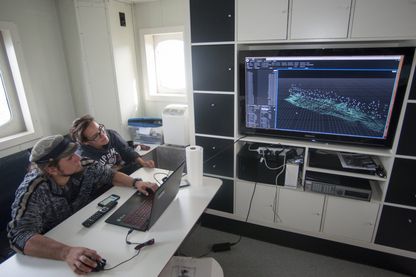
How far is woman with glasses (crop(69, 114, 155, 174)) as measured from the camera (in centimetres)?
221

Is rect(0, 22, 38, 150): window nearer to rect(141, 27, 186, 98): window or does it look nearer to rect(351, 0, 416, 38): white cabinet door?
rect(141, 27, 186, 98): window

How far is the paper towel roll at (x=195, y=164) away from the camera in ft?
5.84

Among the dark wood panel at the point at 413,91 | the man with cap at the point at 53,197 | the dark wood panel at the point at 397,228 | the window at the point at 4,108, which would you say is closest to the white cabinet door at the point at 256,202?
the dark wood panel at the point at 397,228

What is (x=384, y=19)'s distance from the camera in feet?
5.44

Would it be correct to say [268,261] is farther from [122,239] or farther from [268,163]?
[122,239]

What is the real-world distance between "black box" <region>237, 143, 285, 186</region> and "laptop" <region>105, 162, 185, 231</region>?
32.5 inches

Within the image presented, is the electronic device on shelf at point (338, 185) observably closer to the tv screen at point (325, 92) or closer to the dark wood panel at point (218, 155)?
the tv screen at point (325, 92)

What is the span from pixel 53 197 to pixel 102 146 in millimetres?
899

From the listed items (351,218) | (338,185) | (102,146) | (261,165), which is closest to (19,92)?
(102,146)

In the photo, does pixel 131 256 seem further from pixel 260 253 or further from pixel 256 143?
pixel 256 143

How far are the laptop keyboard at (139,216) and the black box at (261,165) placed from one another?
0.99m

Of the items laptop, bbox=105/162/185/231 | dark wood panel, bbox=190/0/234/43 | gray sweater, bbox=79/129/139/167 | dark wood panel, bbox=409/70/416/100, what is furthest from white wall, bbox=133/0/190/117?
dark wood panel, bbox=409/70/416/100

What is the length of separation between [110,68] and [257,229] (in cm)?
228

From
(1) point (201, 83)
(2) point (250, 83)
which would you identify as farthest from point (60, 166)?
(2) point (250, 83)
